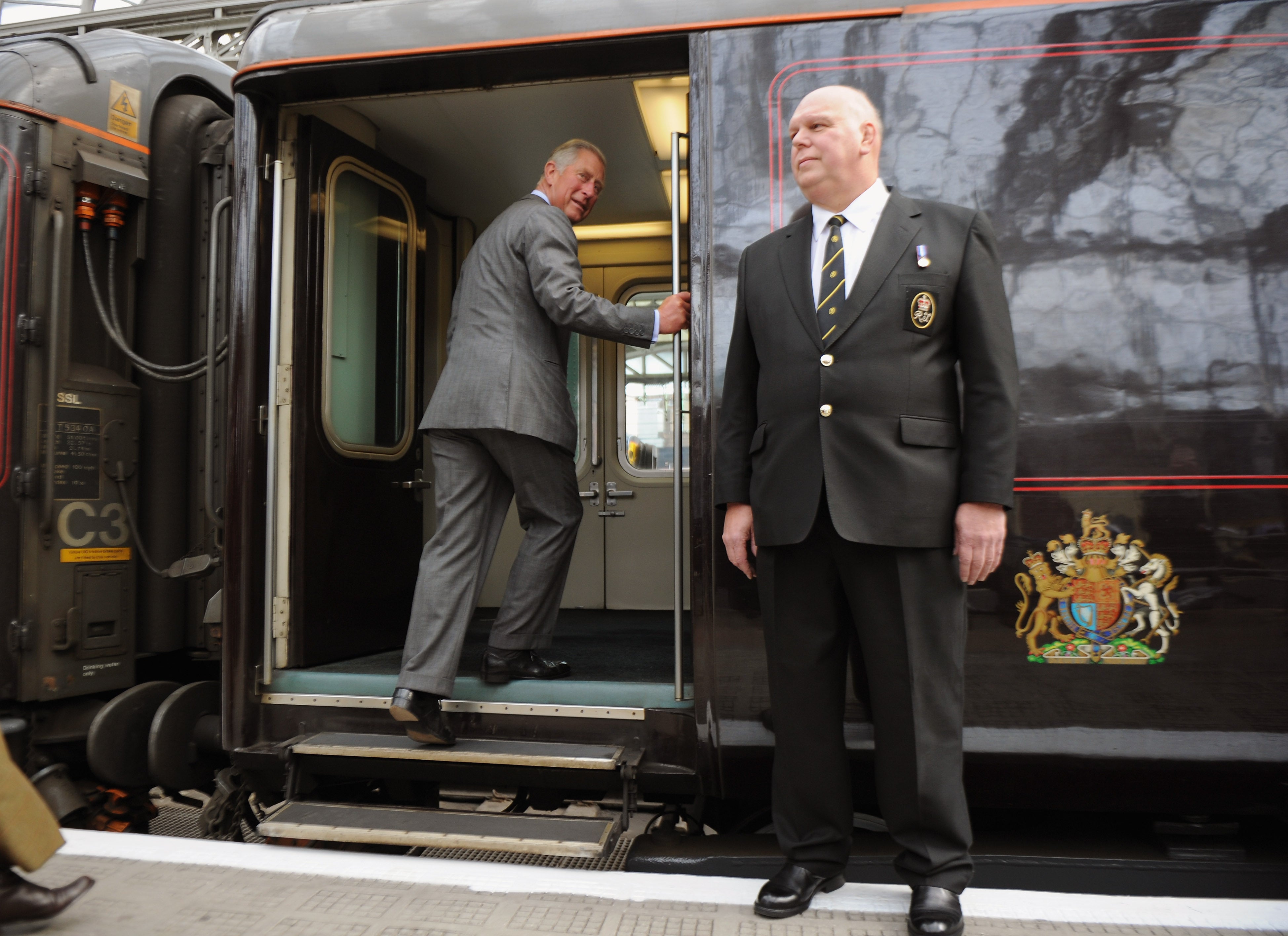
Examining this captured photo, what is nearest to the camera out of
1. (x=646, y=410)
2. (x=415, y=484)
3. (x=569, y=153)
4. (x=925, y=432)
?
(x=925, y=432)

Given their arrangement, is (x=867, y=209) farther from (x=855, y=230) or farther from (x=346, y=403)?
(x=346, y=403)

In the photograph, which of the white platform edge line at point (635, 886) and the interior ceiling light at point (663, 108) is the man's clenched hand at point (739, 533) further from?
the interior ceiling light at point (663, 108)

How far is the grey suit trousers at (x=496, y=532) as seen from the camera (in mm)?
2619

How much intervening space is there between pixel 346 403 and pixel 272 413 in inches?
17.6

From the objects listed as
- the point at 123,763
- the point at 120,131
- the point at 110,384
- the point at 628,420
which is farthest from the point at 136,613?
the point at 628,420

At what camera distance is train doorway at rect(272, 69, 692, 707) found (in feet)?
9.42

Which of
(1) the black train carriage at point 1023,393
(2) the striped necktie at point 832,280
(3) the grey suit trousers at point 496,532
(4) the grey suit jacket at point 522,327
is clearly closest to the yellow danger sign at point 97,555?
(1) the black train carriage at point 1023,393

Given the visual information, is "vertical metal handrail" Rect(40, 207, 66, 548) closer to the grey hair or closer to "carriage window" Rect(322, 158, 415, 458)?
"carriage window" Rect(322, 158, 415, 458)

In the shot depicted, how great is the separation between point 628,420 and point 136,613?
2320 mm

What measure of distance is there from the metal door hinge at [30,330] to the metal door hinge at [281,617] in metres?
1.15

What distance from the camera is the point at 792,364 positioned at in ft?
6.33

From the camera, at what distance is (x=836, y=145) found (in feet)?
6.18

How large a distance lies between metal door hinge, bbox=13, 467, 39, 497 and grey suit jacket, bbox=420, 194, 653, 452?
131cm

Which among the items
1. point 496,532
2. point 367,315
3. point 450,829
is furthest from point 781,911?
point 367,315
